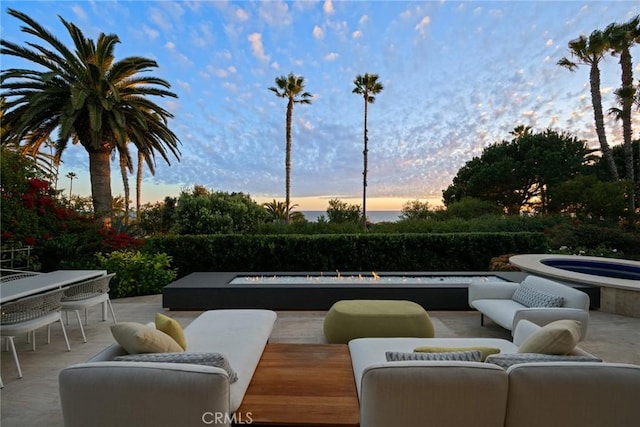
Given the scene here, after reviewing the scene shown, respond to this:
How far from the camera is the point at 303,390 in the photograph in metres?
2.15

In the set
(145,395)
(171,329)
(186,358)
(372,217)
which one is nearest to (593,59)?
(171,329)

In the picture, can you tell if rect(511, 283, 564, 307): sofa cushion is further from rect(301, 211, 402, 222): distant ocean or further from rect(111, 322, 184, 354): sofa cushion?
rect(301, 211, 402, 222): distant ocean

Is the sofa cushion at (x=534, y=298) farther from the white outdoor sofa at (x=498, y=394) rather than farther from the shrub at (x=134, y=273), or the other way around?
the shrub at (x=134, y=273)

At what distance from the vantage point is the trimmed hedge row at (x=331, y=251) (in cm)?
761

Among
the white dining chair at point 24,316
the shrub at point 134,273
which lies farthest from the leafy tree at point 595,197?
the white dining chair at point 24,316

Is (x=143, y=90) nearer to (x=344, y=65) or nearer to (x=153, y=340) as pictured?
(x=344, y=65)

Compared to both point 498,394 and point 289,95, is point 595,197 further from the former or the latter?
point 498,394

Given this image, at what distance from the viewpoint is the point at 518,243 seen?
26.0ft

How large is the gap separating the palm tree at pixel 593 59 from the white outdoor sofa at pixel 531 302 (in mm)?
13688

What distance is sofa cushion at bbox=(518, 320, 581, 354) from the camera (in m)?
1.98

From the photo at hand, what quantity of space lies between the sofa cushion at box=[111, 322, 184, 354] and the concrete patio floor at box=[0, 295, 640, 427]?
3.37 feet

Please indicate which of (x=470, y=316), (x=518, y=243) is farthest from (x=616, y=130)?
(x=470, y=316)

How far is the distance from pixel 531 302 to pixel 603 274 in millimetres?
3729

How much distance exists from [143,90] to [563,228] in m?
11.7
